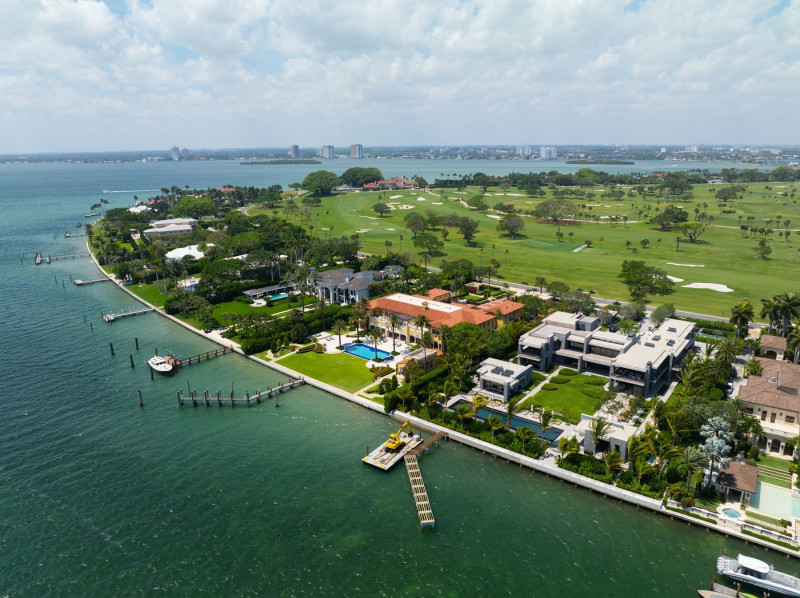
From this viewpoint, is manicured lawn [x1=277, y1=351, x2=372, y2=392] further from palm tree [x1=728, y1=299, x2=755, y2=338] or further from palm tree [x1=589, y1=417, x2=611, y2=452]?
palm tree [x1=728, y1=299, x2=755, y2=338]

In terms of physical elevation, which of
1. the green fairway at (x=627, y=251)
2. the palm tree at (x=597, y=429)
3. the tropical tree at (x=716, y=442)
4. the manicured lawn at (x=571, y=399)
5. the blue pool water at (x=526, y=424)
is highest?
the tropical tree at (x=716, y=442)

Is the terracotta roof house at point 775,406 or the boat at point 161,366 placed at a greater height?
the terracotta roof house at point 775,406

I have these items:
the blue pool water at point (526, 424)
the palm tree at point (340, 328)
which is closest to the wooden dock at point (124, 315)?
the palm tree at point (340, 328)

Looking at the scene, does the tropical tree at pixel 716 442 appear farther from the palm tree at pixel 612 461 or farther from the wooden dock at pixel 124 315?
the wooden dock at pixel 124 315

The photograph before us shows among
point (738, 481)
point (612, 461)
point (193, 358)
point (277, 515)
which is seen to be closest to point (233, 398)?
point (193, 358)

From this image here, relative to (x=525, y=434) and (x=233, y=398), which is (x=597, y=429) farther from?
(x=233, y=398)

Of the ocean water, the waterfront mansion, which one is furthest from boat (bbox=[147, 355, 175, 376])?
the waterfront mansion
